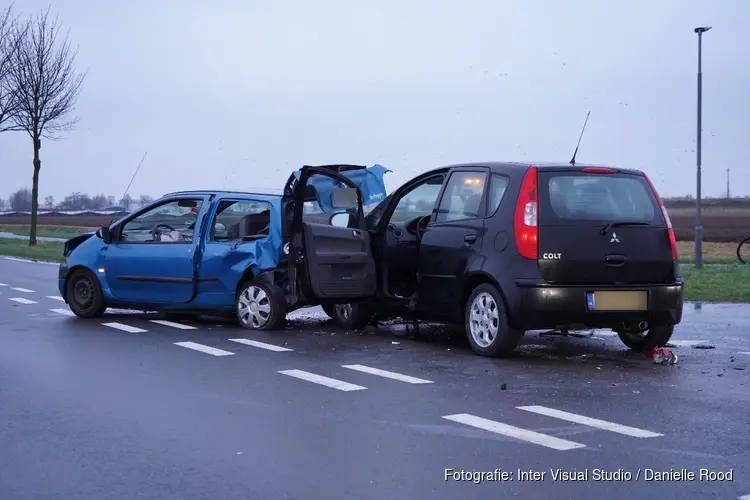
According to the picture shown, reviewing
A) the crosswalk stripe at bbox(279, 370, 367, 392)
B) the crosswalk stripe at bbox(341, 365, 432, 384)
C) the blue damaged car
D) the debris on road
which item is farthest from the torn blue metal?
the debris on road

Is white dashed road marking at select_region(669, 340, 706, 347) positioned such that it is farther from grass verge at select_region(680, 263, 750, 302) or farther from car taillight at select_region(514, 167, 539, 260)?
grass verge at select_region(680, 263, 750, 302)

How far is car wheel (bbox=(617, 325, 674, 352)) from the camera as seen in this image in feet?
33.0

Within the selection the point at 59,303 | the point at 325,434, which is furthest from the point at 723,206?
the point at 325,434

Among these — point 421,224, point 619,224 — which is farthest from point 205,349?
point 619,224

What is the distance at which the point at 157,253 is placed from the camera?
12672mm

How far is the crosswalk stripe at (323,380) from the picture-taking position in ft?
26.7

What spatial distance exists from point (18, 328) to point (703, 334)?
7.59 meters

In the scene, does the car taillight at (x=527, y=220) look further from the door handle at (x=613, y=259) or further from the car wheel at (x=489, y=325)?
the door handle at (x=613, y=259)

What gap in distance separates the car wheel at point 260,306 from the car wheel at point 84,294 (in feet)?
7.09

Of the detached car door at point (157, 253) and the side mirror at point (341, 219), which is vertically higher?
the side mirror at point (341, 219)

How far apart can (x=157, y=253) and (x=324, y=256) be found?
2.49m

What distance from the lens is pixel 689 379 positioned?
8.65 meters

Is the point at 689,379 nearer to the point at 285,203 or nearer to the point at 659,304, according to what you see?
the point at 659,304

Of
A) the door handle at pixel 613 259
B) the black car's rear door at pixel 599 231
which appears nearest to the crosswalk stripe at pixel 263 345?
the black car's rear door at pixel 599 231
